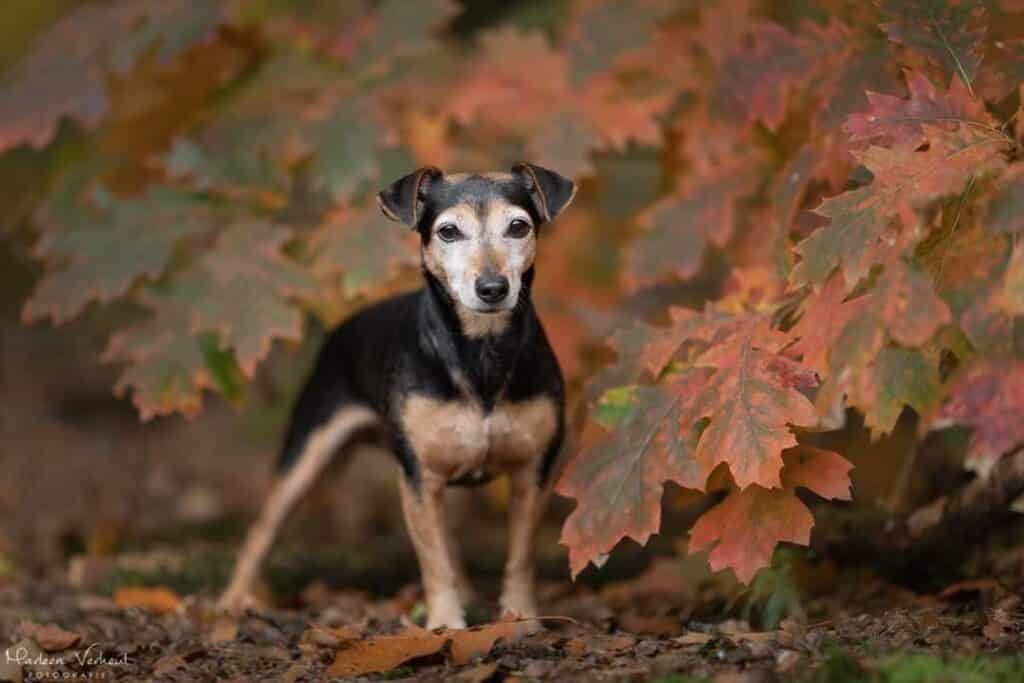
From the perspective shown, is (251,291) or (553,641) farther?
(251,291)

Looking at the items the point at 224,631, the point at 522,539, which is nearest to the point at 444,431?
the point at 522,539

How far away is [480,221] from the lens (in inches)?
178

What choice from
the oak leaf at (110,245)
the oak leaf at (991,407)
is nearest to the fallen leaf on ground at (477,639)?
the oak leaf at (991,407)

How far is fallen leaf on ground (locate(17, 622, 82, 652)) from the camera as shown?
14.6 ft

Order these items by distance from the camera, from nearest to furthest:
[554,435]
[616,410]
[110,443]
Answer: [616,410] < [554,435] < [110,443]

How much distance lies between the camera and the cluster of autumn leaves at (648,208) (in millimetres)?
3918

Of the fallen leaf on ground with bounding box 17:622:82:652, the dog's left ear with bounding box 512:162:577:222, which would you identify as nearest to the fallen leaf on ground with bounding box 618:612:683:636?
the dog's left ear with bounding box 512:162:577:222

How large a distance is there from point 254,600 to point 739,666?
8.90ft

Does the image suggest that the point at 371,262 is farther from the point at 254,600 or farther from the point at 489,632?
the point at 489,632

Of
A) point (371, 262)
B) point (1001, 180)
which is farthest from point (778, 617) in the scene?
point (371, 262)

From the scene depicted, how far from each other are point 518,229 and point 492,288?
322 mm

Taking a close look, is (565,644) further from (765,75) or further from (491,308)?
(765,75)

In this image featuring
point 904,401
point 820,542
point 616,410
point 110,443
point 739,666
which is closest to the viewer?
point 739,666

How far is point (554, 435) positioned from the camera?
4938 mm
